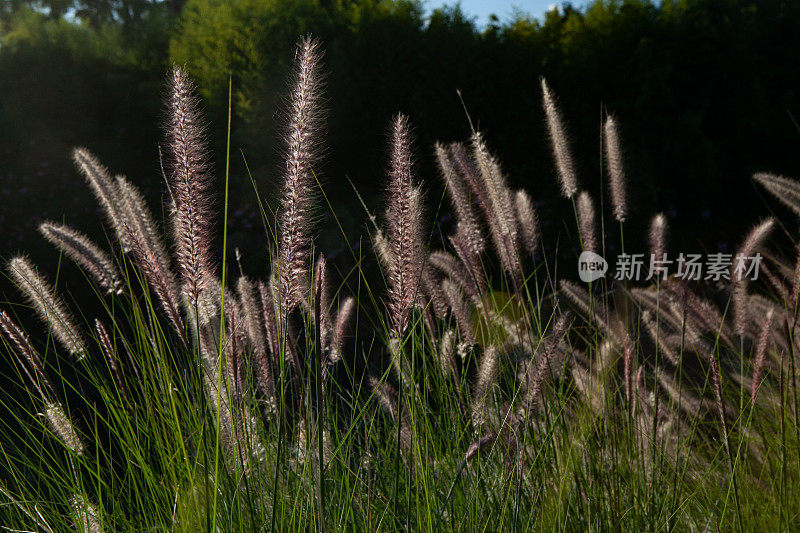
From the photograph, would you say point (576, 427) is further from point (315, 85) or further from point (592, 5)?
point (592, 5)

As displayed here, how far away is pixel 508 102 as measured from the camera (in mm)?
5930

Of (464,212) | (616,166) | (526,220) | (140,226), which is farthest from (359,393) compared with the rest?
(616,166)

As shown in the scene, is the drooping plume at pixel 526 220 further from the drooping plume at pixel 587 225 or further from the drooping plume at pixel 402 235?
the drooping plume at pixel 402 235

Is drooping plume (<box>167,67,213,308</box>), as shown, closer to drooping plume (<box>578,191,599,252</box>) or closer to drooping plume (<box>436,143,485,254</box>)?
drooping plume (<box>436,143,485,254</box>)

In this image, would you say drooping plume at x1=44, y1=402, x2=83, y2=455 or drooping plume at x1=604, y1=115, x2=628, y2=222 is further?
drooping plume at x1=604, y1=115, x2=628, y2=222

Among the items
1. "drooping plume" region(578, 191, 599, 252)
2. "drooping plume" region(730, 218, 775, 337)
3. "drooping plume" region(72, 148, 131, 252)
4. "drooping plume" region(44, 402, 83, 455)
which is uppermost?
"drooping plume" region(72, 148, 131, 252)

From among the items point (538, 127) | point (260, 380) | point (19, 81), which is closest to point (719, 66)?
point (538, 127)

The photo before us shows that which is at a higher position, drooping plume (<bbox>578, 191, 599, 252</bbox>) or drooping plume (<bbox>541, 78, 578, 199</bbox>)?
drooping plume (<bbox>541, 78, 578, 199</bbox>)

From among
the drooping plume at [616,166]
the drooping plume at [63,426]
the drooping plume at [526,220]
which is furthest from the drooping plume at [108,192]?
the drooping plume at [616,166]

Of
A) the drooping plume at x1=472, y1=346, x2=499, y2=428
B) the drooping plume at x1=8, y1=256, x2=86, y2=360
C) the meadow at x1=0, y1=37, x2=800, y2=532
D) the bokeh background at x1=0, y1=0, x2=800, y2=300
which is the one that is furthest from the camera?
the bokeh background at x1=0, y1=0, x2=800, y2=300

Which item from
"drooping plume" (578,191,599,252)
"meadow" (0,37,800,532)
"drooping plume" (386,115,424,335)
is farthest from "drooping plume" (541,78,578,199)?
"drooping plume" (386,115,424,335)

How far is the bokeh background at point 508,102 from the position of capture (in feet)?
19.2

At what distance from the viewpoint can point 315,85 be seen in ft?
4.05

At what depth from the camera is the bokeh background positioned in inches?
231
